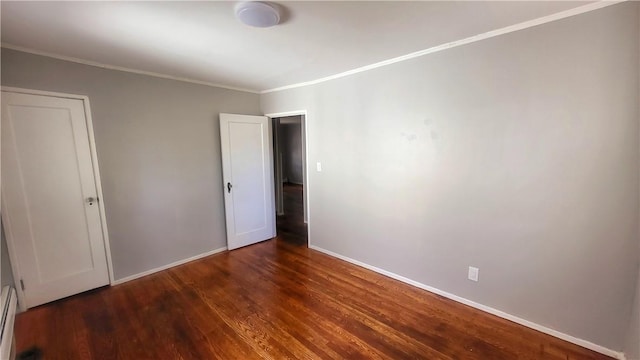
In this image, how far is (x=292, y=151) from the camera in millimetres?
9781

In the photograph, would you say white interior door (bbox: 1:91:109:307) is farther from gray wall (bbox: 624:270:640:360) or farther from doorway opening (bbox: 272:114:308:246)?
gray wall (bbox: 624:270:640:360)

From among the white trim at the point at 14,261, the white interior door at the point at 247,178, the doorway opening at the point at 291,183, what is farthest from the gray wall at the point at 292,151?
the white trim at the point at 14,261

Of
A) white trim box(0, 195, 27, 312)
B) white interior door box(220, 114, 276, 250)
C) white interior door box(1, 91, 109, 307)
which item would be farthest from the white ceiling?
white trim box(0, 195, 27, 312)

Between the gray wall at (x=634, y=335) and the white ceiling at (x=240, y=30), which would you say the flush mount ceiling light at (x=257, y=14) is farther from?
the gray wall at (x=634, y=335)

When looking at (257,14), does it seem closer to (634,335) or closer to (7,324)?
(7,324)

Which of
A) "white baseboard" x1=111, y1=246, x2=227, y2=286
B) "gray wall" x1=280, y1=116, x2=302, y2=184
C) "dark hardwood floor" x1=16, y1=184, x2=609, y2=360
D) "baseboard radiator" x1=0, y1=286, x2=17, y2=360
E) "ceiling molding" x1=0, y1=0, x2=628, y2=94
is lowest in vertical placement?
"dark hardwood floor" x1=16, y1=184, x2=609, y2=360

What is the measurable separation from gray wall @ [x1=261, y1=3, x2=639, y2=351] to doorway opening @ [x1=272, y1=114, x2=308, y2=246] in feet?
5.37

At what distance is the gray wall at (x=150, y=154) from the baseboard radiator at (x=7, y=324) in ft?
2.52

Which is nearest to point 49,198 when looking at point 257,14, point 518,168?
point 257,14

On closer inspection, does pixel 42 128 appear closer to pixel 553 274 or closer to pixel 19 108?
pixel 19 108

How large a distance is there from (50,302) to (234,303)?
5.81ft

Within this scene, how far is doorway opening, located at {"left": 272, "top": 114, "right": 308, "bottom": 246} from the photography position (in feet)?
14.9

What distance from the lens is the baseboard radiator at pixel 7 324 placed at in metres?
1.62

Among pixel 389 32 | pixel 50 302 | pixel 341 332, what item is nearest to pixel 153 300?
pixel 50 302
